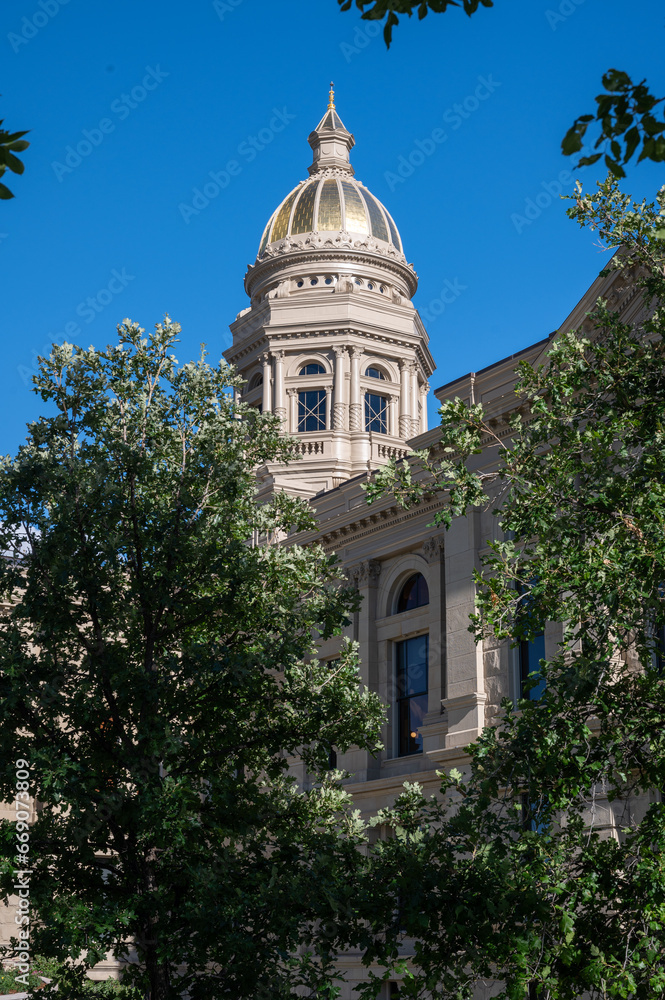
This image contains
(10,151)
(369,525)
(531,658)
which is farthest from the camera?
(369,525)

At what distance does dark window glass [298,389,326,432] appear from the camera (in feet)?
178

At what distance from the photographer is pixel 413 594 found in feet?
112

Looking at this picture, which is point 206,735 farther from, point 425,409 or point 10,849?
point 425,409

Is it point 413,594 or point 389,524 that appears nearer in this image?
point 413,594

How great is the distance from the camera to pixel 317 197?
60.8 meters

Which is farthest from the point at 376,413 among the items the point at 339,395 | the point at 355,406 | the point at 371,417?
the point at 339,395

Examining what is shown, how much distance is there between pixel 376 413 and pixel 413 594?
22525 millimetres

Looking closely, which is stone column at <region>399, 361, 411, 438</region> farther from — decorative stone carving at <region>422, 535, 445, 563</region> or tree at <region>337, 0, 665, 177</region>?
tree at <region>337, 0, 665, 177</region>

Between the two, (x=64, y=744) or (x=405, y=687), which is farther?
(x=405, y=687)

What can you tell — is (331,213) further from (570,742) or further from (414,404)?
(570,742)

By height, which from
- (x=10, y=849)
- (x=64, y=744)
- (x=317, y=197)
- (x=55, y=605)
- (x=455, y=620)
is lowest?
(x=10, y=849)

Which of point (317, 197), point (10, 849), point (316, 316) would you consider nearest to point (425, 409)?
point (316, 316)

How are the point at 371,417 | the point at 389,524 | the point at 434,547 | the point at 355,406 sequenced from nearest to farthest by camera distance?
the point at 434,547, the point at 389,524, the point at 355,406, the point at 371,417

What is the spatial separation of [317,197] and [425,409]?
12282 mm
